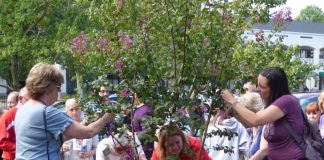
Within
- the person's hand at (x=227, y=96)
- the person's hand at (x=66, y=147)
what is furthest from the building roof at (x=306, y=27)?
the person's hand at (x=227, y=96)

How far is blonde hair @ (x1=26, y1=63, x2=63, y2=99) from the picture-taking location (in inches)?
140

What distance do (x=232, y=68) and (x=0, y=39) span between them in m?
19.6

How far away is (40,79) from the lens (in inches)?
140

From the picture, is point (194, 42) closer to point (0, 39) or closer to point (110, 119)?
point (110, 119)

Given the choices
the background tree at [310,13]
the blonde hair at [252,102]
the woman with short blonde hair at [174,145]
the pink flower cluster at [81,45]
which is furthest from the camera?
the background tree at [310,13]

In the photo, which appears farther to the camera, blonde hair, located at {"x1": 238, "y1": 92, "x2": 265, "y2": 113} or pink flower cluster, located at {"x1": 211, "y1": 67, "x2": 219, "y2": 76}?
blonde hair, located at {"x1": 238, "y1": 92, "x2": 265, "y2": 113}

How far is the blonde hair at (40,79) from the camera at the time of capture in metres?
3.55

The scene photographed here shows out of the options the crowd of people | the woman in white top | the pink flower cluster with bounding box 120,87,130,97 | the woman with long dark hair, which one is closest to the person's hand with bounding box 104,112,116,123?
the crowd of people

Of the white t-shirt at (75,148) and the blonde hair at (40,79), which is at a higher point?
the blonde hair at (40,79)

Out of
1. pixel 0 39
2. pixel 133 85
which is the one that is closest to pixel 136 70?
pixel 133 85

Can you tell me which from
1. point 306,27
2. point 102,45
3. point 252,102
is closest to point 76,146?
point 252,102

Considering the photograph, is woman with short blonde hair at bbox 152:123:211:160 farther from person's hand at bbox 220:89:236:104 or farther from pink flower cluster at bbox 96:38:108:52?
pink flower cluster at bbox 96:38:108:52

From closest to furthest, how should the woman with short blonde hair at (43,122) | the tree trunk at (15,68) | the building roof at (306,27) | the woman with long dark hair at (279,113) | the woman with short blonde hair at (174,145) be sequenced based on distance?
the woman with short blonde hair at (43,122) < the woman with long dark hair at (279,113) < the woman with short blonde hair at (174,145) < the tree trunk at (15,68) < the building roof at (306,27)

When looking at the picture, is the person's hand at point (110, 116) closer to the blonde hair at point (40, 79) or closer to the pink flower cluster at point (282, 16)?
the blonde hair at point (40, 79)
